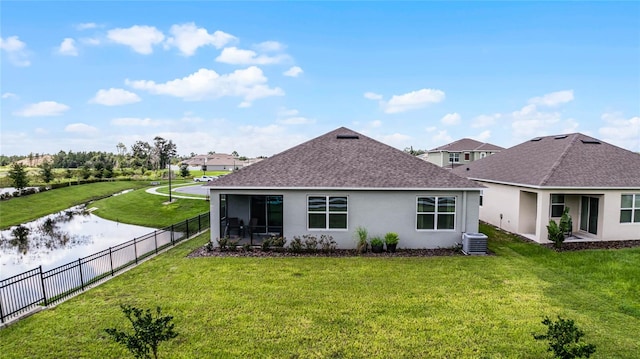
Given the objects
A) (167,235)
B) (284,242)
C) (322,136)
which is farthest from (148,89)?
(284,242)

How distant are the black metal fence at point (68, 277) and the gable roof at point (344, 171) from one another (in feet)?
14.3

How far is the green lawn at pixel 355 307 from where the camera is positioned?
6184 mm

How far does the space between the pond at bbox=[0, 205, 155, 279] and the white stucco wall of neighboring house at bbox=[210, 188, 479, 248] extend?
26.7ft

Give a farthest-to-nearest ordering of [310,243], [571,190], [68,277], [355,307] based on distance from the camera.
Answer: [571,190] < [310,243] < [68,277] < [355,307]

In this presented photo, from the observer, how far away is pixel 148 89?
27.5 metres

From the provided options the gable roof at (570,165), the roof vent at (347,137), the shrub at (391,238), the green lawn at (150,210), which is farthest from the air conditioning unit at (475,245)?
the green lawn at (150,210)

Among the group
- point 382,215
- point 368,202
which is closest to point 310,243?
point 368,202

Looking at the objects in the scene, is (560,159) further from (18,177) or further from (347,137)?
(18,177)

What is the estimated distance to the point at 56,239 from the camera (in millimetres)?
18641

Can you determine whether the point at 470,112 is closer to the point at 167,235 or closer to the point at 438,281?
the point at 438,281

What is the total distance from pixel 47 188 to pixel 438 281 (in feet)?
153

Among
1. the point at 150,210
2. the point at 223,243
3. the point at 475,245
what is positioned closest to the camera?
the point at 475,245

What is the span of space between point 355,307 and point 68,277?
33.5 ft

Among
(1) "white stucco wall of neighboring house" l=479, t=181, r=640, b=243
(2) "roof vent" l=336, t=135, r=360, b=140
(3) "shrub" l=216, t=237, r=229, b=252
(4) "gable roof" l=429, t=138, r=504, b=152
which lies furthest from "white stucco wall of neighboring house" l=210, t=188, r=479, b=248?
(4) "gable roof" l=429, t=138, r=504, b=152
